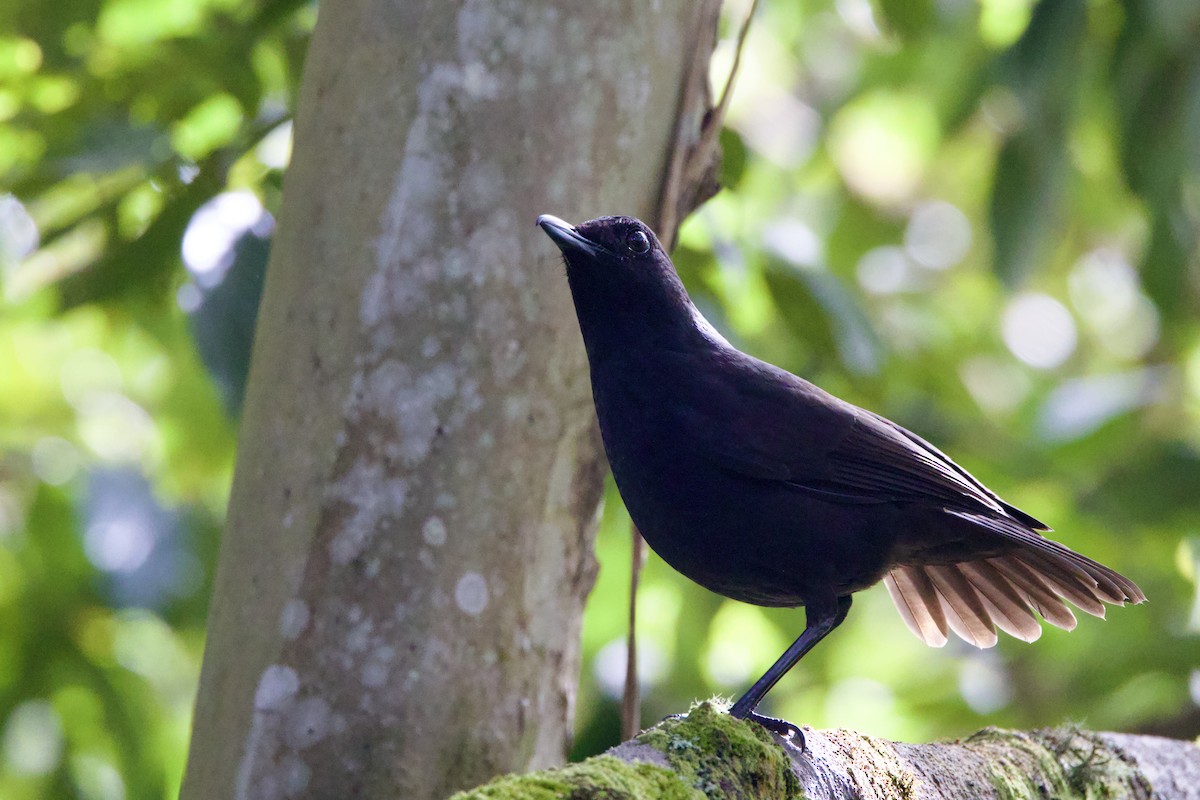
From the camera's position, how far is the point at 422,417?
271 cm

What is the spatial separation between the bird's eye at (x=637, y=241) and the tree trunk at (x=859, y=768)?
1129 millimetres

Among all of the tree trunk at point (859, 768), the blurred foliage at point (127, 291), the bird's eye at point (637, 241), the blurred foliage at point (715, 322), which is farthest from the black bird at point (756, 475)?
the blurred foliage at point (127, 291)

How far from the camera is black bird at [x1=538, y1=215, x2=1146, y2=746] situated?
2613 millimetres

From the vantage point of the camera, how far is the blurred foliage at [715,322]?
3938mm

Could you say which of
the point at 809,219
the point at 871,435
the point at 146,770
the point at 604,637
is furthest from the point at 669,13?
the point at 809,219

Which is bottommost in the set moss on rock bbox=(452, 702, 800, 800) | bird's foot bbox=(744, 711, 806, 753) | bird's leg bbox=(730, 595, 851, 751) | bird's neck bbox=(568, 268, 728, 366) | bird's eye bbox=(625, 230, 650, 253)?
moss on rock bbox=(452, 702, 800, 800)

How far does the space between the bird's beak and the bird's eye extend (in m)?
0.10

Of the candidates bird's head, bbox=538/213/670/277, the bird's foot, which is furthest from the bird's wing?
the bird's foot

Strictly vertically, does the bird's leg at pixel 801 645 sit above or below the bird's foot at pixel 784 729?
above

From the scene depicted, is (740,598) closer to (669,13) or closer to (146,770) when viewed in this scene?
(669,13)

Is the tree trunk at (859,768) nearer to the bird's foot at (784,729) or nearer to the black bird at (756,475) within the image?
the bird's foot at (784,729)

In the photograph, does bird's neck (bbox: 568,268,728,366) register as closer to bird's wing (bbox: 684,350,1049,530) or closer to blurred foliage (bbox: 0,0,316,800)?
bird's wing (bbox: 684,350,1049,530)

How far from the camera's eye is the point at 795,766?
90.3 inches

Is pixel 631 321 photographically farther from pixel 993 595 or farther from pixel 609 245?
pixel 993 595
